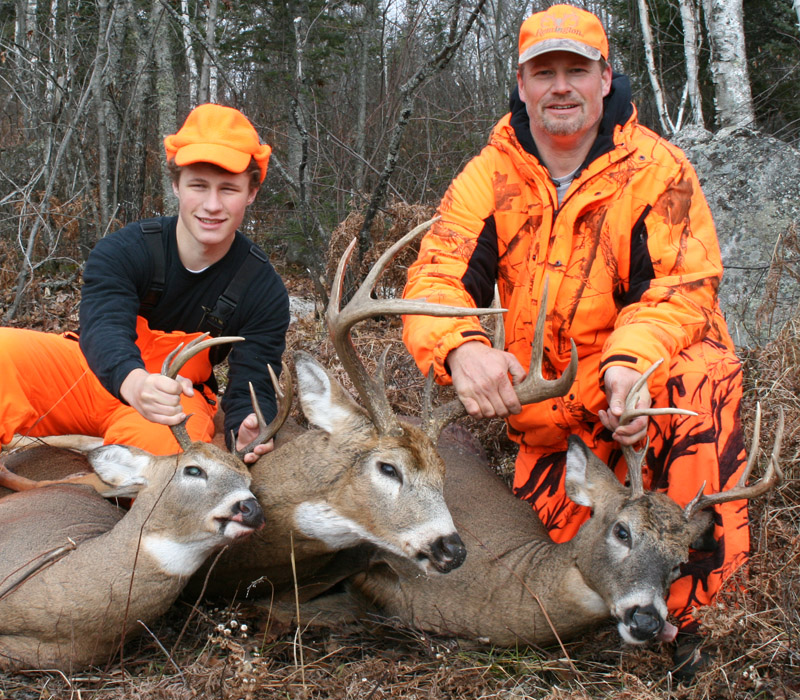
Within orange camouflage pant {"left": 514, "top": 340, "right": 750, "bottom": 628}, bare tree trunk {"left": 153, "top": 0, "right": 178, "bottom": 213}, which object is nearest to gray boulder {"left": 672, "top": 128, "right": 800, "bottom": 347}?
A: orange camouflage pant {"left": 514, "top": 340, "right": 750, "bottom": 628}

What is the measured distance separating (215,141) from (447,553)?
202 cm

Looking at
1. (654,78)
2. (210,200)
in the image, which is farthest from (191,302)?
(654,78)

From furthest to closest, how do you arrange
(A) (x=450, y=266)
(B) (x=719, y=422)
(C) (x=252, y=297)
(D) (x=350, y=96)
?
(D) (x=350, y=96)
(C) (x=252, y=297)
(A) (x=450, y=266)
(B) (x=719, y=422)

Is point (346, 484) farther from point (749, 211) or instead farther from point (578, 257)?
point (749, 211)

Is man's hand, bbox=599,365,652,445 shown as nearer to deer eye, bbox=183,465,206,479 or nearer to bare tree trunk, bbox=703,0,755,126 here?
deer eye, bbox=183,465,206,479

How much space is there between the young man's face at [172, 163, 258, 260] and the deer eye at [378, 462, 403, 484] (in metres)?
1.38

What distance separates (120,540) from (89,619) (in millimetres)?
266

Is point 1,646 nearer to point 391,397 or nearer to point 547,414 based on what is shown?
point 547,414

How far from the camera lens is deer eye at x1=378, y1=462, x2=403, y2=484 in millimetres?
3023

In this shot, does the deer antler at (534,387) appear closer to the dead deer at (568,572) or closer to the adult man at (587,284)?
the adult man at (587,284)

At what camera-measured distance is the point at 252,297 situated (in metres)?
4.00

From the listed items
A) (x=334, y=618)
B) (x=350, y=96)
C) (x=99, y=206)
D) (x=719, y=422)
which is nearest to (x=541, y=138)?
(x=719, y=422)

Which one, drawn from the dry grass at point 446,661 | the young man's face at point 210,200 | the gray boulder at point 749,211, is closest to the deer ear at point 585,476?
the dry grass at point 446,661

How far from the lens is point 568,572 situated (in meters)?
3.17
